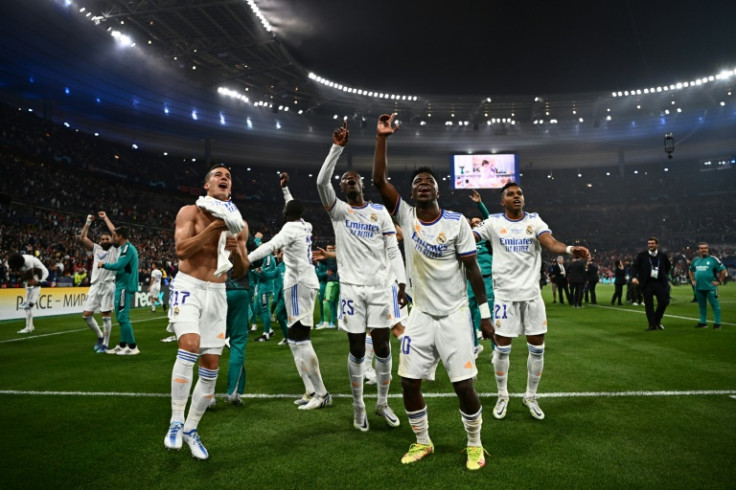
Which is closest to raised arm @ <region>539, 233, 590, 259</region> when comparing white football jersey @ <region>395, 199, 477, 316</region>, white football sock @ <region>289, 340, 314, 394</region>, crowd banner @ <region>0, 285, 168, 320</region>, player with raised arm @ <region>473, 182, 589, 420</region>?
player with raised arm @ <region>473, 182, 589, 420</region>

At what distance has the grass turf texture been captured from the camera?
11.4ft

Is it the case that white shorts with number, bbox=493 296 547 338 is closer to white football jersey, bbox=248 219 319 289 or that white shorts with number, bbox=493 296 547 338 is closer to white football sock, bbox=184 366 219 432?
white football jersey, bbox=248 219 319 289

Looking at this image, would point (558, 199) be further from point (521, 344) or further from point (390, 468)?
point (390, 468)

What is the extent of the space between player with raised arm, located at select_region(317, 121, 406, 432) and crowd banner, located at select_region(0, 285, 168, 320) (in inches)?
648

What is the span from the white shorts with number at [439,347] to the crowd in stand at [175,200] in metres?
7.78

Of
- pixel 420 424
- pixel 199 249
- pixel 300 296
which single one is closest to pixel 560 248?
pixel 420 424

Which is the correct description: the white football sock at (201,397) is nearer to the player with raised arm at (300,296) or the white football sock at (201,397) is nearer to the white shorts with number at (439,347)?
the player with raised arm at (300,296)

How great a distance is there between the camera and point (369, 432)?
451 cm

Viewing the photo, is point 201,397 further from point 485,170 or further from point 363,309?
point 485,170

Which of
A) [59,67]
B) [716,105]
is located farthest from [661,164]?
[59,67]

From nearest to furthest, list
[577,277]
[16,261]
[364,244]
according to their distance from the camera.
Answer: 1. [364,244]
2. [16,261]
3. [577,277]

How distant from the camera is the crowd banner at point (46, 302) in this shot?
52.3 ft

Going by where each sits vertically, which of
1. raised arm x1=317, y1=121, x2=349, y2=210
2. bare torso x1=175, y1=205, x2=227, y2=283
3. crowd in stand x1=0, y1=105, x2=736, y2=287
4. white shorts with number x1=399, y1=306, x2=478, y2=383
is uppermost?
crowd in stand x1=0, y1=105, x2=736, y2=287

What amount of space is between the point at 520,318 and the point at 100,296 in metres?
9.00
